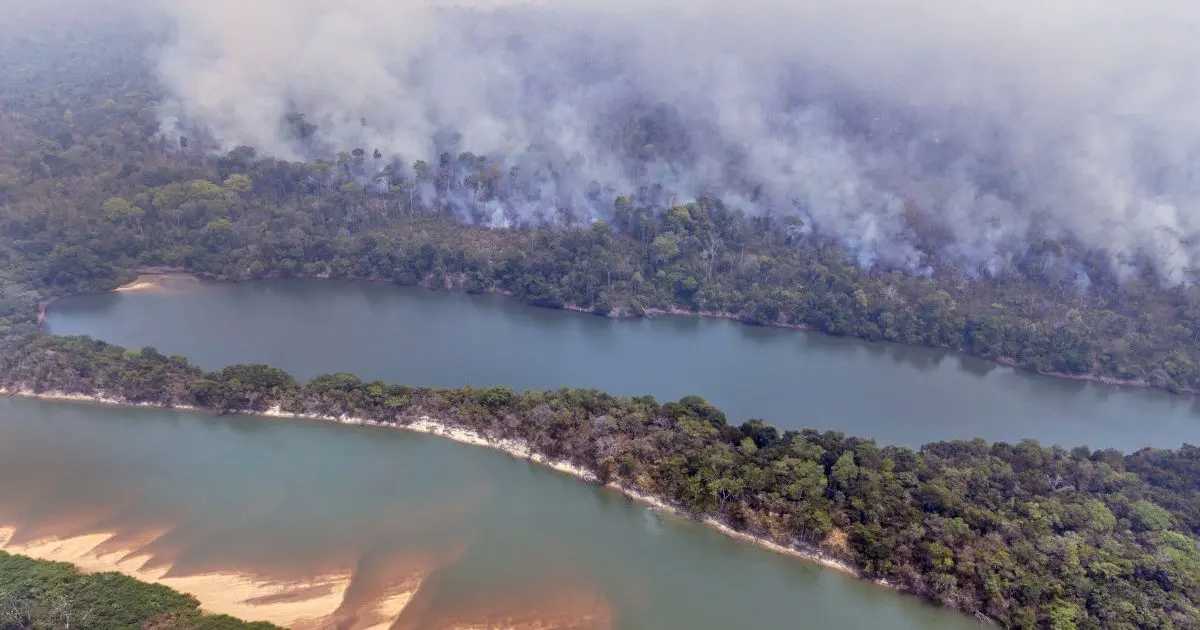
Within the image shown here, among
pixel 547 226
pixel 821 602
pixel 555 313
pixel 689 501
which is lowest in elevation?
pixel 821 602

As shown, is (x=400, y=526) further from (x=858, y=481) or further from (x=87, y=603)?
(x=858, y=481)

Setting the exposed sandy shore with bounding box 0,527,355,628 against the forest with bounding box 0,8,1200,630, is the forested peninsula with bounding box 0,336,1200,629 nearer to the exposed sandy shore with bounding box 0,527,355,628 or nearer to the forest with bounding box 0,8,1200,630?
the forest with bounding box 0,8,1200,630

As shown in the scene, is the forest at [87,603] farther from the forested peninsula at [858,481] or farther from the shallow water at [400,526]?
the forested peninsula at [858,481]

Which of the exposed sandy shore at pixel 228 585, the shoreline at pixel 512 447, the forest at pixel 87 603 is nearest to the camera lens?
the forest at pixel 87 603

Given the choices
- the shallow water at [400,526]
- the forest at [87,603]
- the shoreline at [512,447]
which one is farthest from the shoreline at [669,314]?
the forest at [87,603]

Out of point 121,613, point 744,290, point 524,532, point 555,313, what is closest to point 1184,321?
point 744,290

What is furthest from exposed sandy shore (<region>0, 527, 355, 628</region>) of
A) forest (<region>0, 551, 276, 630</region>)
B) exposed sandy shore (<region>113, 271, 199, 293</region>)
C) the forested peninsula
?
exposed sandy shore (<region>113, 271, 199, 293</region>)

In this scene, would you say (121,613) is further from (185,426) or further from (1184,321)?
(1184,321)
